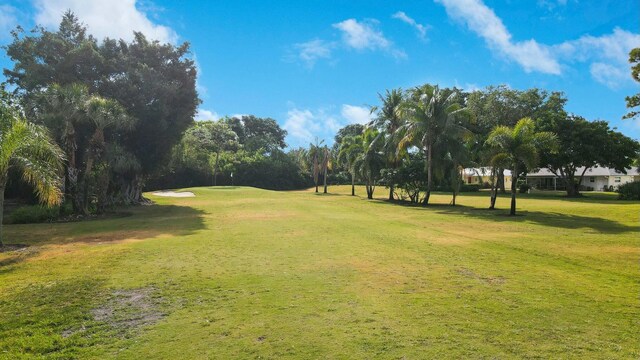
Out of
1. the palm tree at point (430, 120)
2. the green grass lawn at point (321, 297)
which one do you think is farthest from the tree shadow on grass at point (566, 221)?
the palm tree at point (430, 120)

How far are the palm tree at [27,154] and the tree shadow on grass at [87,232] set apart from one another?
166 centimetres

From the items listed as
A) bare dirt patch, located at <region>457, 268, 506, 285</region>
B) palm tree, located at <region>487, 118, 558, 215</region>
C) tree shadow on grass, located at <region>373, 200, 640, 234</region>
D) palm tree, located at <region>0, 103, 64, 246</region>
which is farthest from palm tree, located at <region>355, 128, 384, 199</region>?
bare dirt patch, located at <region>457, 268, 506, 285</region>

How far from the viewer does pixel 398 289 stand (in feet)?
26.3

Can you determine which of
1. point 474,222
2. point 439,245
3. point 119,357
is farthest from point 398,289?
point 474,222

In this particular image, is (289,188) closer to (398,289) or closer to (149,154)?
(149,154)

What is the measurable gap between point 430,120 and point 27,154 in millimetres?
25672

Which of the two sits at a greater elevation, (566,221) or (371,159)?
(371,159)

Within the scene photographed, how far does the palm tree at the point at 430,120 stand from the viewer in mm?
30672

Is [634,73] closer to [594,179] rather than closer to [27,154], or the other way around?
[27,154]

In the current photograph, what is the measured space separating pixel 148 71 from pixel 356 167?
67.4 feet

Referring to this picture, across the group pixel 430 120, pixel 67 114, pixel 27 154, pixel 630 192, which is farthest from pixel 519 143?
pixel 67 114

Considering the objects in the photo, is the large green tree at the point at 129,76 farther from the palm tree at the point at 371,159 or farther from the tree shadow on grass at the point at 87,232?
the palm tree at the point at 371,159

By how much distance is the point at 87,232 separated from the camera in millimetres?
17109

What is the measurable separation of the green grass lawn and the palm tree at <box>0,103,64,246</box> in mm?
2040
